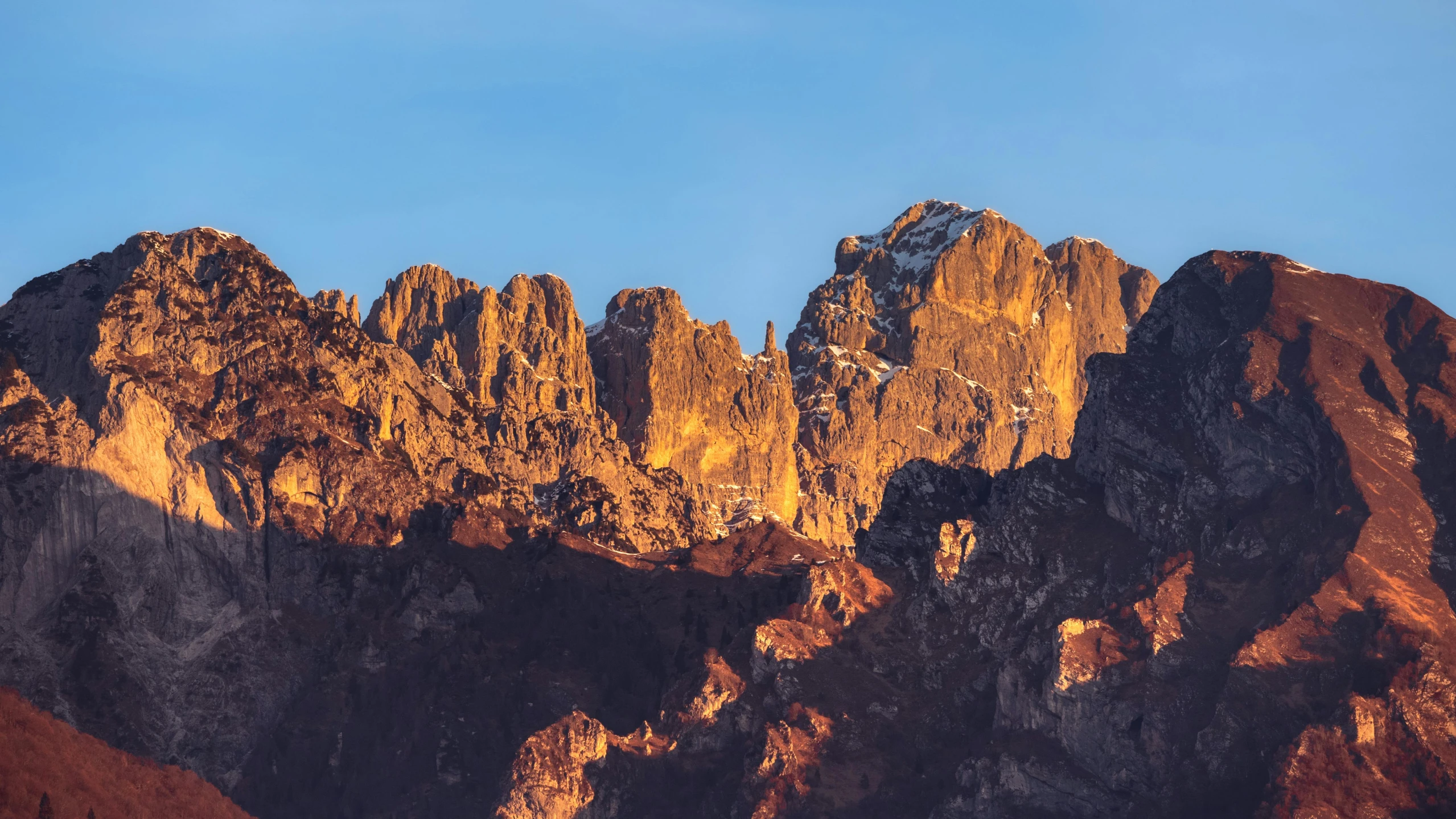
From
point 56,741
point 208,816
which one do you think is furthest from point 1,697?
point 208,816

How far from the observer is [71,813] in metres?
173

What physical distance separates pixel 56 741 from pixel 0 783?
1012 inches

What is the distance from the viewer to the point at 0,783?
550 ft

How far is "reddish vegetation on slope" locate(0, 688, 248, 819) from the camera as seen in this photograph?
17025cm

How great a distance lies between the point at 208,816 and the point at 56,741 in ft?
45.2

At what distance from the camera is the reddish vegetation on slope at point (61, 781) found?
17025 cm

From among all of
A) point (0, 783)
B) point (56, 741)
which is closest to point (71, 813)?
point (0, 783)

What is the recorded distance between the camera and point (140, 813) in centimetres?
18650

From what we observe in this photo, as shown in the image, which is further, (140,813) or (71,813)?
(140,813)

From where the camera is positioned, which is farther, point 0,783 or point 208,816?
point 208,816

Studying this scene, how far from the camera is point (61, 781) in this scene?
178250 mm

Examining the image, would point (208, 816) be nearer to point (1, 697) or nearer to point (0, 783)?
point (1, 697)

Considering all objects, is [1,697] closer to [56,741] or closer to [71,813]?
[56,741]

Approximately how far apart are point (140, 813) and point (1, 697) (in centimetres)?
1653
